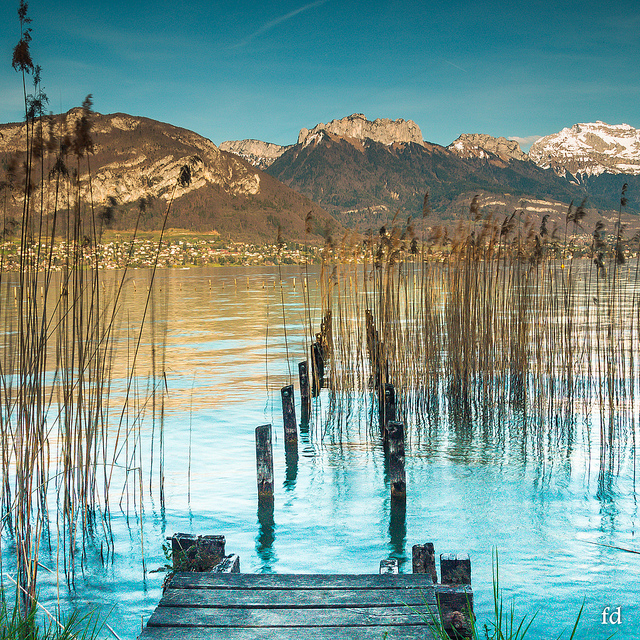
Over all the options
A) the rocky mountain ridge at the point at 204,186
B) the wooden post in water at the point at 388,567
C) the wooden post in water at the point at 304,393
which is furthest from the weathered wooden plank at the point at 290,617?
the rocky mountain ridge at the point at 204,186

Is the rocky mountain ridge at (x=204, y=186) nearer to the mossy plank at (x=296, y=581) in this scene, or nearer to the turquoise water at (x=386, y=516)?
the turquoise water at (x=386, y=516)

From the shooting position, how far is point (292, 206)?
164000mm

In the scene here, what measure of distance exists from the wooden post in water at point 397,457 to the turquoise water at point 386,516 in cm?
26

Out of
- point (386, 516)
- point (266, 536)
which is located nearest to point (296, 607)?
point (266, 536)

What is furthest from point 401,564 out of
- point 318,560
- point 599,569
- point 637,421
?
point 637,421

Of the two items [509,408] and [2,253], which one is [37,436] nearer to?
[2,253]

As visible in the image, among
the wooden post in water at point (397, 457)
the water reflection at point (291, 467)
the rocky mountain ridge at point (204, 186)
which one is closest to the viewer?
the wooden post in water at point (397, 457)

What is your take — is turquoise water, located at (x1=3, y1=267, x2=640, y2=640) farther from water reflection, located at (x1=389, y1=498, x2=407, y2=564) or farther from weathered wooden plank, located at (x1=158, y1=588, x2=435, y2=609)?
weathered wooden plank, located at (x1=158, y1=588, x2=435, y2=609)

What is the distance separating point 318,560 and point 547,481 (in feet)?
10.1

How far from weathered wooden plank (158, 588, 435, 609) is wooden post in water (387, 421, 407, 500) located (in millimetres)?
2469

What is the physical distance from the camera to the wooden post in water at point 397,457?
18.3 ft

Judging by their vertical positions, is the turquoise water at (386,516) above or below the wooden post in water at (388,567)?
below

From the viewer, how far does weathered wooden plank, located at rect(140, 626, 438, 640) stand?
2744 millimetres

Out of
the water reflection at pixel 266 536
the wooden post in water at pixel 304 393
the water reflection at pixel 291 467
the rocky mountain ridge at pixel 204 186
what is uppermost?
the rocky mountain ridge at pixel 204 186
